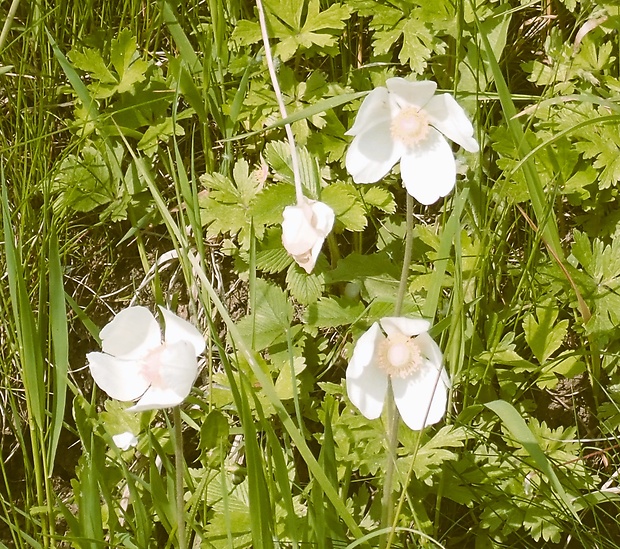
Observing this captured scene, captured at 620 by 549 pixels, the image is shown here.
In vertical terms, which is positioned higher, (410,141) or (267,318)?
(410,141)

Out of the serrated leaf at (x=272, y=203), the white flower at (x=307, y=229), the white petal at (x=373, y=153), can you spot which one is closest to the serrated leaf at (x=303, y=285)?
the serrated leaf at (x=272, y=203)

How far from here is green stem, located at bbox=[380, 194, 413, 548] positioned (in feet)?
4.90

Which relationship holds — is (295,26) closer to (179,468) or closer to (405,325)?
(405,325)

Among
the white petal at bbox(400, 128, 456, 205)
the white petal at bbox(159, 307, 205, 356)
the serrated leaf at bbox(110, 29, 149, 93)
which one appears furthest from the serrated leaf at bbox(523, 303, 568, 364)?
the serrated leaf at bbox(110, 29, 149, 93)

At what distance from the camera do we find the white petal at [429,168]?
5.07 ft

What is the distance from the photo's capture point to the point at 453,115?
1.50 m

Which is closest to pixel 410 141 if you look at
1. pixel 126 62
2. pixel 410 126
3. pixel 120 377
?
pixel 410 126

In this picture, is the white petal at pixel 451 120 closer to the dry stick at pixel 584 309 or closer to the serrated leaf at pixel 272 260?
the dry stick at pixel 584 309

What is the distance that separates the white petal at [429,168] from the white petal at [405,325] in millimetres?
258

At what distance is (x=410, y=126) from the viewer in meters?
1.55

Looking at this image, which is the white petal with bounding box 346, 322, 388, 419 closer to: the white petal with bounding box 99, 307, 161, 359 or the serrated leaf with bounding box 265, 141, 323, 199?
the white petal with bounding box 99, 307, 161, 359

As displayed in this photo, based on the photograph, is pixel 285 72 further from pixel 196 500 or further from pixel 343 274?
pixel 196 500

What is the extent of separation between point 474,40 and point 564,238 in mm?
598

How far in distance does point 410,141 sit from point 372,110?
11 cm
